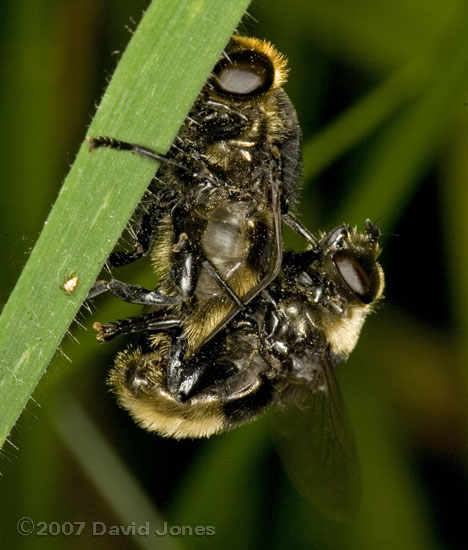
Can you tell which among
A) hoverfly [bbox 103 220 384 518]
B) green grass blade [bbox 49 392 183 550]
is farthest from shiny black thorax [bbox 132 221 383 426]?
green grass blade [bbox 49 392 183 550]

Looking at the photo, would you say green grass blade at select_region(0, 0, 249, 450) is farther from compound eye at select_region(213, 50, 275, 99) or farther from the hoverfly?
the hoverfly

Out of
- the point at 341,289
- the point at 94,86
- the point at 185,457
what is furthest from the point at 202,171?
the point at 185,457

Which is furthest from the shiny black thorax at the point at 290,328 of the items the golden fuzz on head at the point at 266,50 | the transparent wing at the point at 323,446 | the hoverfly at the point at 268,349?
the golden fuzz on head at the point at 266,50

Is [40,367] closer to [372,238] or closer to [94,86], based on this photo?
[372,238]

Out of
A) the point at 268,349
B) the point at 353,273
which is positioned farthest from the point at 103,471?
the point at 353,273

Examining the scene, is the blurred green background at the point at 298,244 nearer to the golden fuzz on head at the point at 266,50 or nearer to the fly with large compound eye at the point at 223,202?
the fly with large compound eye at the point at 223,202

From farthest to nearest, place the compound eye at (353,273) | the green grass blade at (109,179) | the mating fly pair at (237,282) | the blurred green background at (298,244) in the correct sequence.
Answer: the blurred green background at (298,244) → the compound eye at (353,273) → the mating fly pair at (237,282) → the green grass blade at (109,179)
